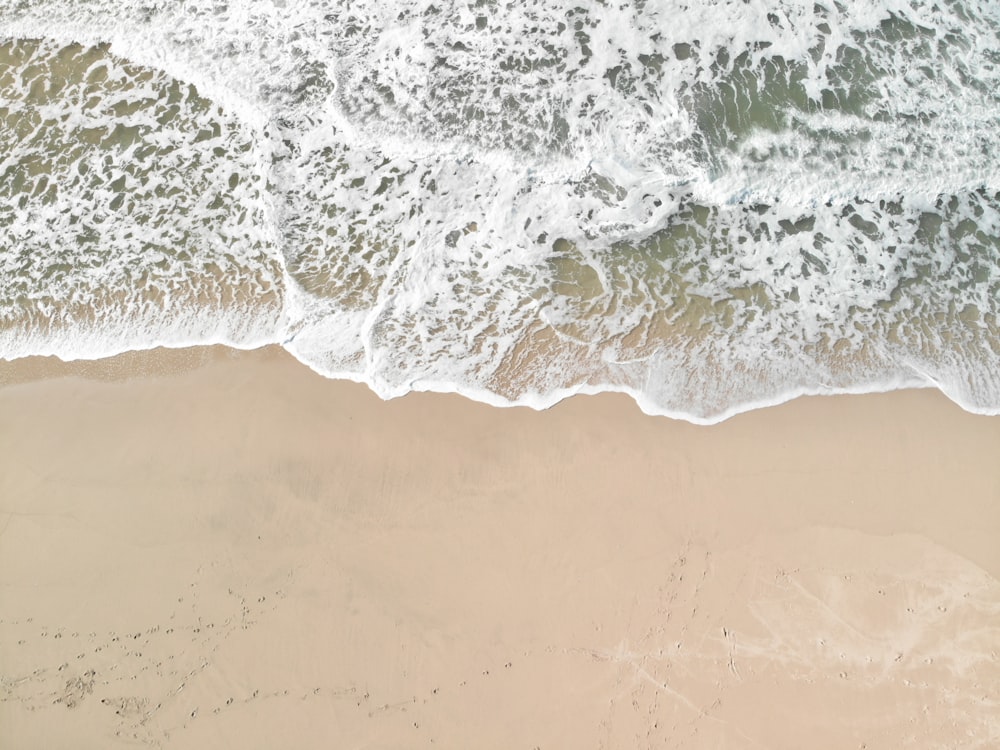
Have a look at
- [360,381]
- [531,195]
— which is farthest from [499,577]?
[531,195]

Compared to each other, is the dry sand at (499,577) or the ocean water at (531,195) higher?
the ocean water at (531,195)

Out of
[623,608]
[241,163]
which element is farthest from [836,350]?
[241,163]

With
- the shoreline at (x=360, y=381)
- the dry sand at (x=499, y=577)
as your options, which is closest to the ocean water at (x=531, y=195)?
the shoreline at (x=360, y=381)

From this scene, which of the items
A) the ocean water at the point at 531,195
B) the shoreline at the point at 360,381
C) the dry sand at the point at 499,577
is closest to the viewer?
the dry sand at the point at 499,577

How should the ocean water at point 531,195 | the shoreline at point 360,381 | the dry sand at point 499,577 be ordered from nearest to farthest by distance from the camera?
the dry sand at point 499,577
the shoreline at point 360,381
the ocean water at point 531,195

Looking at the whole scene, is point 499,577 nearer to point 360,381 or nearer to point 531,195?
point 360,381

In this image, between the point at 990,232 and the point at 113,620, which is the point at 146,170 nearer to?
the point at 113,620

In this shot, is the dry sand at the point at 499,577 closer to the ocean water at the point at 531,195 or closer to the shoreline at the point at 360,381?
A: the shoreline at the point at 360,381
